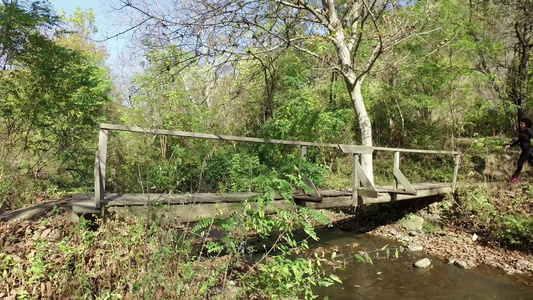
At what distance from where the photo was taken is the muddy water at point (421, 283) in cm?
535

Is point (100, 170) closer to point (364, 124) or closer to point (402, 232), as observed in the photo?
point (364, 124)

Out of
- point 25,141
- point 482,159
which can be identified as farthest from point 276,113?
point 482,159

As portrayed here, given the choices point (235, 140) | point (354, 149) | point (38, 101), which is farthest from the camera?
point (38, 101)

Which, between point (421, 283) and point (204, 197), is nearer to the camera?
point (204, 197)

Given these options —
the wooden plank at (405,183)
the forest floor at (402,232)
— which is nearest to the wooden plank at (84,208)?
the forest floor at (402,232)

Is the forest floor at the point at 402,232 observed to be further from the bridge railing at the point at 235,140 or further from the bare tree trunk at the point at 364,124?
the bare tree trunk at the point at 364,124

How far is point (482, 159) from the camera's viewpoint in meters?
11.0

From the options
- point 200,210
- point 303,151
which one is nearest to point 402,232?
point 303,151

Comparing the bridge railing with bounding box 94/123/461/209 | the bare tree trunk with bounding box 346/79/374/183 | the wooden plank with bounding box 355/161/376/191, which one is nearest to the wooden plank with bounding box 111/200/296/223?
the bridge railing with bounding box 94/123/461/209

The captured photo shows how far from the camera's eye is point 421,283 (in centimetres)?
585

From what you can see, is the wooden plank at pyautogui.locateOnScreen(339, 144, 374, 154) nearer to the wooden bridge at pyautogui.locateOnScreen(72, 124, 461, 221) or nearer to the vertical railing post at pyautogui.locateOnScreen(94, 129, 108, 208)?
the wooden bridge at pyautogui.locateOnScreen(72, 124, 461, 221)

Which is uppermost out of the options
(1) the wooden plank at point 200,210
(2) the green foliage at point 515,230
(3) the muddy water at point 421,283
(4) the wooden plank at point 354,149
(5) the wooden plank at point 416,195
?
(4) the wooden plank at point 354,149

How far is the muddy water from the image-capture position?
17.6 ft

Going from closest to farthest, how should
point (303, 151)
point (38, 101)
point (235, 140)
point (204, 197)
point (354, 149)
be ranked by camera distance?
point (204, 197), point (235, 140), point (303, 151), point (354, 149), point (38, 101)
